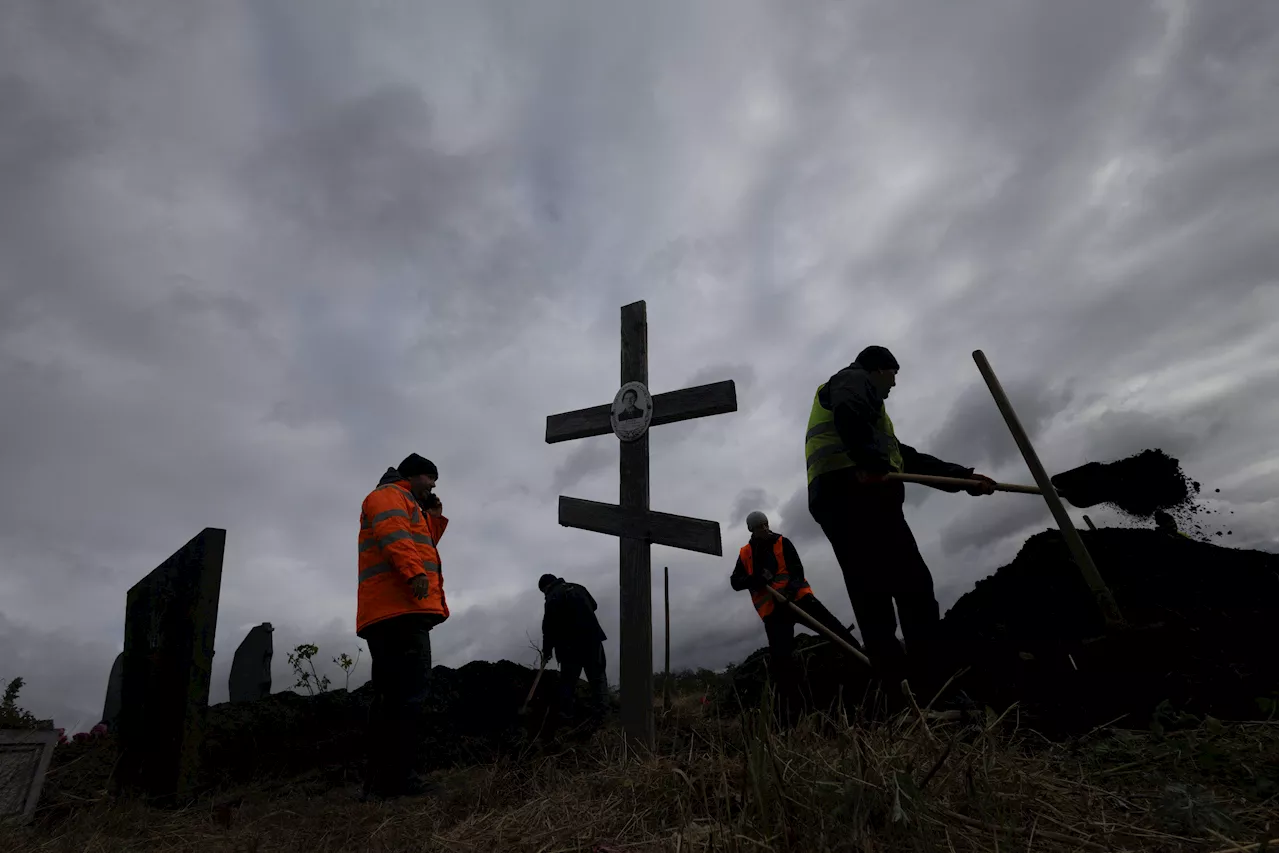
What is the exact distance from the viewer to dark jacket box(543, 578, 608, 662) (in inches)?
328

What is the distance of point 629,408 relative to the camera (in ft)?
19.0

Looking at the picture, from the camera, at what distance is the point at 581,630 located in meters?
8.34

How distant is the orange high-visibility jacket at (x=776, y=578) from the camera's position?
7.65 m

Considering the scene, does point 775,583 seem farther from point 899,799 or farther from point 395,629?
point 899,799

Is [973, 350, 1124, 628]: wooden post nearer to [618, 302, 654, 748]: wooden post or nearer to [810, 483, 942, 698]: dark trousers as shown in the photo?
[810, 483, 942, 698]: dark trousers

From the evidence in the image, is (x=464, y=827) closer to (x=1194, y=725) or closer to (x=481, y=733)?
(x=1194, y=725)

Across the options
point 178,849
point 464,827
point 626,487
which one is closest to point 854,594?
point 626,487

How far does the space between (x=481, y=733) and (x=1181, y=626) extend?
7013 mm

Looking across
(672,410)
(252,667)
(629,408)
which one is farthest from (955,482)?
(252,667)

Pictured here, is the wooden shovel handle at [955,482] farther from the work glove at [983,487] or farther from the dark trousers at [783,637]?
the dark trousers at [783,637]

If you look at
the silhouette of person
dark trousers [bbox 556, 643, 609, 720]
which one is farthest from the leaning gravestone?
dark trousers [bbox 556, 643, 609, 720]

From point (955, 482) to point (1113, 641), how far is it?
1657 millimetres

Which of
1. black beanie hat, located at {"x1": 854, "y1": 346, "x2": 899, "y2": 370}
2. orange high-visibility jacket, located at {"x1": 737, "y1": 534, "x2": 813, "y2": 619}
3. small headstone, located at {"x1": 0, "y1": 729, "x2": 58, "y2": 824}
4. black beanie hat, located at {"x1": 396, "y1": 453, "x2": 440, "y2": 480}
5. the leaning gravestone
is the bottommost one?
small headstone, located at {"x1": 0, "y1": 729, "x2": 58, "y2": 824}

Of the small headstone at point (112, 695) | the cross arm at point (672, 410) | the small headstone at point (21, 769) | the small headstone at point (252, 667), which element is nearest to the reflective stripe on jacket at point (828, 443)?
the cross arm at point (672, 410)
